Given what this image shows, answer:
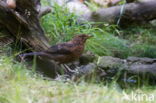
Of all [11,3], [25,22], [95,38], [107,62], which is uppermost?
[11,3]

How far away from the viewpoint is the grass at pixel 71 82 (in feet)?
8.48

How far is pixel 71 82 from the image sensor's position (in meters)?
3.28

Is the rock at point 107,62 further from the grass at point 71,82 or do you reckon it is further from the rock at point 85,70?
the grass at point 71,82

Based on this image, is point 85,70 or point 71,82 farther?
point 85,70

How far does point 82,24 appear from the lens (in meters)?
6.41

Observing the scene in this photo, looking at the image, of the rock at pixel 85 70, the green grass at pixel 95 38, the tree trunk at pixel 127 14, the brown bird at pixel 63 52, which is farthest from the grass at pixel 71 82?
the rock at pixel 85 70

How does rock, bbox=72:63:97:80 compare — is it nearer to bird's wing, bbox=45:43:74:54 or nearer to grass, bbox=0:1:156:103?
bird's wing, bbox=45:43:74:54

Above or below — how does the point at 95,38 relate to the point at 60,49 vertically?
below

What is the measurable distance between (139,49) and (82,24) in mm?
1200

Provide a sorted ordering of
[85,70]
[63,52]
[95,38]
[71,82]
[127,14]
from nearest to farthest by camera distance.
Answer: [71,82] < [63,52] < [85,70] < [95,38] < [127,14]

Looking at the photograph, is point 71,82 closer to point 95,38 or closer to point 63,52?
point 63,52

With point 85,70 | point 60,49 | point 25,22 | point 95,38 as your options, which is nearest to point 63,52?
point 60,49

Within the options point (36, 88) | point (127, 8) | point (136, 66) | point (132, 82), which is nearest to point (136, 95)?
point (36, 88)

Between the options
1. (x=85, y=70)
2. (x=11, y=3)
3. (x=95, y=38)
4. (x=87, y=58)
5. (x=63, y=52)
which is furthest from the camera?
(x=95, y=38)
